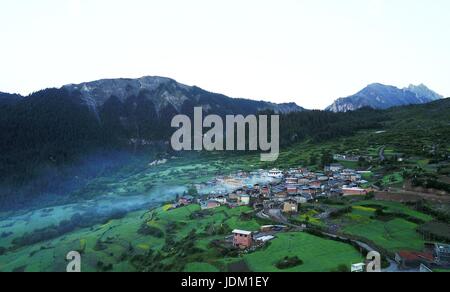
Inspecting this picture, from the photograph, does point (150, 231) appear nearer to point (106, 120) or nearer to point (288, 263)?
point (288, 263)

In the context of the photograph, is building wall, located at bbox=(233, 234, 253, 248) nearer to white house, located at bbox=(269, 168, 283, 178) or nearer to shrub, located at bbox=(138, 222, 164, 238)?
shrub, located at bbox=(138, 222, 164, 238)

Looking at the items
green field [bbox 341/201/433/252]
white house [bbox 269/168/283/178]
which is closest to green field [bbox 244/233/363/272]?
green field [bbox 341/201/433/252]

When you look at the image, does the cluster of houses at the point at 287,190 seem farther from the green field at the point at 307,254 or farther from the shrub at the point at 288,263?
the shrub at the point at 288,263

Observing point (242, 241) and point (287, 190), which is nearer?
point (242, 241)

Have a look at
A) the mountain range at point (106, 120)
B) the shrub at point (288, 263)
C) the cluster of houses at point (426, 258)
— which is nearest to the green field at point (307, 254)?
the shrub at point (288, 263)

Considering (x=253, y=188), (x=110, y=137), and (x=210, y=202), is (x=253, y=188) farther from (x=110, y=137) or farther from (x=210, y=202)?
(x=110, y=137)

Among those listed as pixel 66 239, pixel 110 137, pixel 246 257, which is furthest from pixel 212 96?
pixel 246 257

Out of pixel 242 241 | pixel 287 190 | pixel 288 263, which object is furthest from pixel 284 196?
pixel 288 263

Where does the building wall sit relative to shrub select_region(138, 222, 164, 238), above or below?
above

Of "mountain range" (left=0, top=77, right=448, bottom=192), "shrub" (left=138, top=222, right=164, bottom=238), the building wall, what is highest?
"mountain range" (left=0, top=77, right=448, bottom=192)
